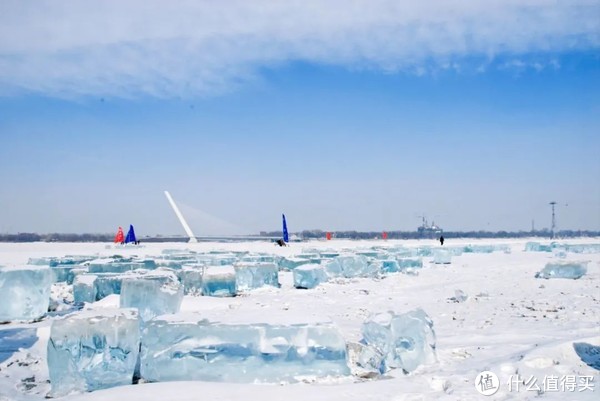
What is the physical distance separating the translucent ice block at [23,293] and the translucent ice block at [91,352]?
14.4 ft

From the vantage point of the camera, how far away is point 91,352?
16.6 feet

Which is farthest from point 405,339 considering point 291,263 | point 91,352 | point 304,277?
point 291,263

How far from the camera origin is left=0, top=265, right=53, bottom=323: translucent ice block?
Answer: 8789mm

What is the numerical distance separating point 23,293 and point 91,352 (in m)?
4.69

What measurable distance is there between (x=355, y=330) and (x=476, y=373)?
2619mm

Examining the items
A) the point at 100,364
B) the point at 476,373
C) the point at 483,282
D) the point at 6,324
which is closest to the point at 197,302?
the point at 6,324

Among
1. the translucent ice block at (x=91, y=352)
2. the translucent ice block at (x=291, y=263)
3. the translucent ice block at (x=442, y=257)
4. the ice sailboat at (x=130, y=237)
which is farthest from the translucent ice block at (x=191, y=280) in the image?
the ice sailboat at (x=130, y=237)

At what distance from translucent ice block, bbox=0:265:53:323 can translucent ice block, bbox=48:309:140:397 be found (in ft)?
14.4

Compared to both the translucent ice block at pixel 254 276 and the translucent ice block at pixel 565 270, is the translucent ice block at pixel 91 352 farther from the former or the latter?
the translucent ice block at pixel 565 270

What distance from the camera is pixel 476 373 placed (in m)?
5.16

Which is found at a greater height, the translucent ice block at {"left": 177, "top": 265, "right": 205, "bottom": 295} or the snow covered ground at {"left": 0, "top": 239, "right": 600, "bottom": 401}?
the translucent ice block at {"left": 177, "top": 265, "right": 205, "bottom": 295}

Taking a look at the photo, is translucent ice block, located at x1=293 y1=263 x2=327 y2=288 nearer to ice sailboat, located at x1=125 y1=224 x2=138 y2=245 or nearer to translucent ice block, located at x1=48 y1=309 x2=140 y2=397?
translucent ice block, located at x1=48 y1=309 x2=140 y2=397

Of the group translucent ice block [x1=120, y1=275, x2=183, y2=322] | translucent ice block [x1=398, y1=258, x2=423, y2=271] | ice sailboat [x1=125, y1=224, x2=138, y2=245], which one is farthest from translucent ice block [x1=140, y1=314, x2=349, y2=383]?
ice sailboat [x1=125, y1=224, x2=138, y2=245]

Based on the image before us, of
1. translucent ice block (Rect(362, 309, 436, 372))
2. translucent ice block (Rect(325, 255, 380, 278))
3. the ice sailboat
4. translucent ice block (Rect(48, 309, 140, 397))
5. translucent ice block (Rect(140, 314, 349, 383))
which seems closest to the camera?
translucent ice block (Rect(48, 309, 140, 397))
